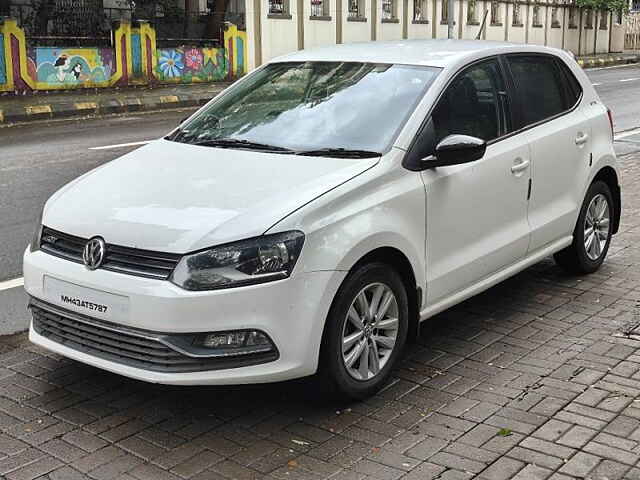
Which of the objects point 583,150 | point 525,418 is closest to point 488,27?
point 583,150

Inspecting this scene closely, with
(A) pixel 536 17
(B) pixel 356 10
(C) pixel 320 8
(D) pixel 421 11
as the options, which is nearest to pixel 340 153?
(C) pixel 320 8

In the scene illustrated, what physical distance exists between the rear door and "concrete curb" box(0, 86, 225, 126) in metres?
13.6

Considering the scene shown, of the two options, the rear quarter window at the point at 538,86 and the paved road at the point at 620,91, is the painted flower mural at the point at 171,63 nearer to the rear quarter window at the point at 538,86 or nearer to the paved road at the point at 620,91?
the paved road at the point at 620,91

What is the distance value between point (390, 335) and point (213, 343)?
105 centimetres

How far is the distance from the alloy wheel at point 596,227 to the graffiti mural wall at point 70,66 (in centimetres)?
1704

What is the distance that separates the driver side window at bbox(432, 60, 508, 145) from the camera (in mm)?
5048

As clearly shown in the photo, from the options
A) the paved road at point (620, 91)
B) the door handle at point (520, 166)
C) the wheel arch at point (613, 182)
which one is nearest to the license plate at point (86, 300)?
the door handle at point (520, 166)

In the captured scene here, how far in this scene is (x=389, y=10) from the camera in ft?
112

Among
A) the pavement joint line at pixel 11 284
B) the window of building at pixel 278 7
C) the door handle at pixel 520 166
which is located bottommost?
the pavement joint line at pixel 11 284

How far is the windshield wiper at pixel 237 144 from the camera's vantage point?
492 centimetres

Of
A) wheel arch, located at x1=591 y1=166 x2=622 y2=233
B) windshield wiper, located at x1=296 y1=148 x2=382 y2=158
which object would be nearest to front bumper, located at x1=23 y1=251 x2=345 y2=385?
windshield wiper, located at x1=296 y1=148 x2=382 y2=158

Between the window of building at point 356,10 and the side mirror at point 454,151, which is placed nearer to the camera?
the side mirror at point 454,151

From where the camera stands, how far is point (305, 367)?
408cm

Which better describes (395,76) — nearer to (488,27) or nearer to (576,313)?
(576,313)
